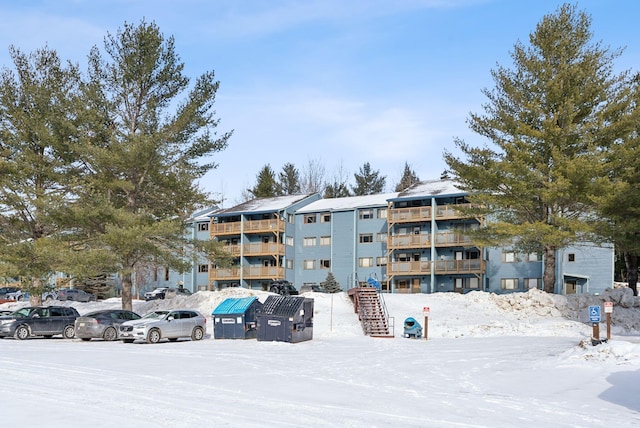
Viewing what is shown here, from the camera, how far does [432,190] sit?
194ft

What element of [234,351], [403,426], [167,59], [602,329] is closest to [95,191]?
[167,59]

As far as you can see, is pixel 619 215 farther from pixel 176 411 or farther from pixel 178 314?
pixel 176 411

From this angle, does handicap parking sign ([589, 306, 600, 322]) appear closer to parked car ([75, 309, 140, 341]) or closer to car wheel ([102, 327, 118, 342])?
parked car ([75, 309, 140, 341])

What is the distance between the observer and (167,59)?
3841cm

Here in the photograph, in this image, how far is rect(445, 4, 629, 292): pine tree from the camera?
119ft

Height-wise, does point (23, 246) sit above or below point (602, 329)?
above

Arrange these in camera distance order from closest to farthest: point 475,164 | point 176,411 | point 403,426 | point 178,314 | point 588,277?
1. point 403,426
2. point 176,411
3. point 178,314
4. point 475,164
5. point 588,277

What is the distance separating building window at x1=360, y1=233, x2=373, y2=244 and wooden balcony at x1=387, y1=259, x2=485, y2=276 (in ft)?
16.9

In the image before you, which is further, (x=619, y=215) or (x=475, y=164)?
(x=475, y=164)

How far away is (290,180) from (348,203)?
39.3 meters

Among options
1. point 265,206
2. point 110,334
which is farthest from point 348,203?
point 110,334

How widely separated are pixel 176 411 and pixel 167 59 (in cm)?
2990

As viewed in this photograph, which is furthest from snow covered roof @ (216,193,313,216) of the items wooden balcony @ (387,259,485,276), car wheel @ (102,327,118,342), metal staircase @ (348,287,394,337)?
car wheel @ (102,327,118,342)

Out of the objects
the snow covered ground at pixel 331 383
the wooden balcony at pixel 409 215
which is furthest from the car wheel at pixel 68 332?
the wooden balcony at pixel 409 215
